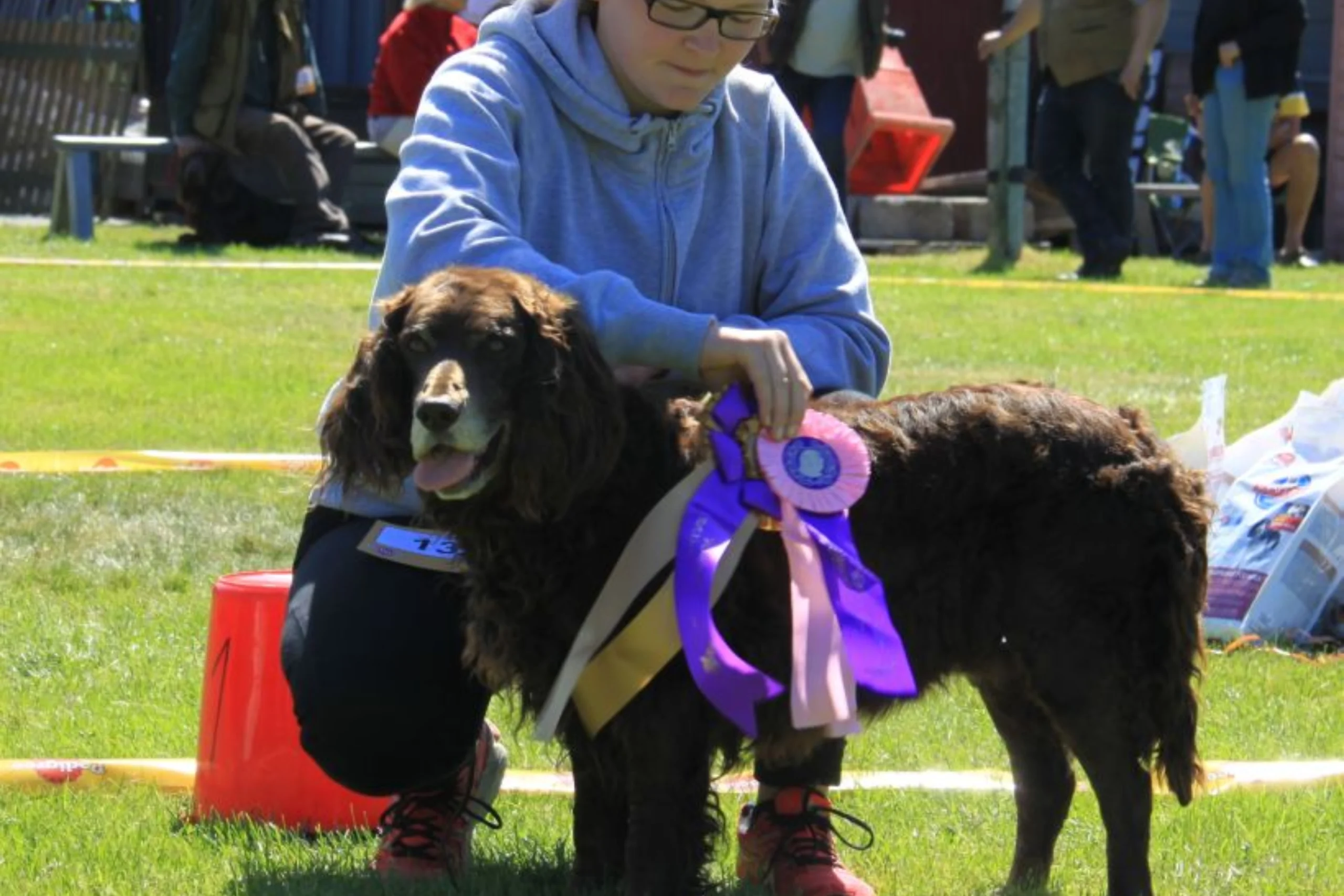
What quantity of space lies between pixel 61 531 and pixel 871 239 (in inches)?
412

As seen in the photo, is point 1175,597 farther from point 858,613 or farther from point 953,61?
point 953,61

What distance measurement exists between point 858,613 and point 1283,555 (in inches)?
100

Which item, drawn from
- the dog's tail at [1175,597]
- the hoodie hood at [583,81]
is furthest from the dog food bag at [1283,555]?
Result: the hoodie hood at [583,81]

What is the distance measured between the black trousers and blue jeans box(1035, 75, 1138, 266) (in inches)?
403

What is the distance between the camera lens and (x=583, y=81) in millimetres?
3459

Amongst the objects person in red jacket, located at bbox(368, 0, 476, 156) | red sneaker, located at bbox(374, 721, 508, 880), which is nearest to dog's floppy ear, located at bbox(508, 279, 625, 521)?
red sneaker, located at bbox(374, 721, 508, 880)

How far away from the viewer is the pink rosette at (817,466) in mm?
3080

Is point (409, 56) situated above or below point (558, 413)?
above

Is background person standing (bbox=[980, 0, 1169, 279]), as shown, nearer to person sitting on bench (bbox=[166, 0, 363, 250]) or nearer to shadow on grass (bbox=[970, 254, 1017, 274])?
shadow on grass (bbox=[970, 254, 1017, 274])

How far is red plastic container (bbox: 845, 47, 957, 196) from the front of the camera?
1623 centimetres

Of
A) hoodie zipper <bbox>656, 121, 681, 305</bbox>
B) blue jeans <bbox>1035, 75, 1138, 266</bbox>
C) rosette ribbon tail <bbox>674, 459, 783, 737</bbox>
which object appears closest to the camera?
rosette ribbon tail <bbox>674, 459, 783, 737</bbox>

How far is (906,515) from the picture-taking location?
3.23 meters

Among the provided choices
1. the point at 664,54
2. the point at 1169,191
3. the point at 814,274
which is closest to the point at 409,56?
the point at 1169,191

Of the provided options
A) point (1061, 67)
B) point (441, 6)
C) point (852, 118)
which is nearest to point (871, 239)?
point (852, 118)
